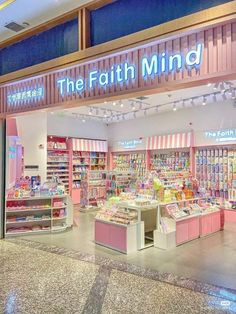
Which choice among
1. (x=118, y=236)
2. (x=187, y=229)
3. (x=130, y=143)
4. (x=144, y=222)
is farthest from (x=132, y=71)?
(x=130, y=143)

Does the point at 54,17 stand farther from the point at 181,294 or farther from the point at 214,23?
the point at 181,294

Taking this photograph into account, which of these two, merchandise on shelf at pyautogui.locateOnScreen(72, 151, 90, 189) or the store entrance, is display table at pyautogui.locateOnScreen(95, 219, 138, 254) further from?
merchandise on shelf at pyautogui.locateOnScreen(72, 151, 90, 189)

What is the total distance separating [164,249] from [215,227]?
2.25m

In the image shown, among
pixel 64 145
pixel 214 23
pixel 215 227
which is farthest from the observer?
pixel 64 145

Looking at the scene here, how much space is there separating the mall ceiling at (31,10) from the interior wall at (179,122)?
6.93 m

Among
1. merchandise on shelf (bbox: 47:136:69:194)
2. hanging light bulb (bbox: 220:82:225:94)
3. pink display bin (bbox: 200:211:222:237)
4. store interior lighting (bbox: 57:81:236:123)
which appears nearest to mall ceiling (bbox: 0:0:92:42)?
store interior lighting (bbox: 57:81:236:123)

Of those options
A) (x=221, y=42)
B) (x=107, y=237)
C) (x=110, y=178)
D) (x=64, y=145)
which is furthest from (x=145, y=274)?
(x=64, y=145)

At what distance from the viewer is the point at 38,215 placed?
762cm

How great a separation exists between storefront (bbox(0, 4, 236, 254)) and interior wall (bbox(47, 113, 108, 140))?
0.05 meters

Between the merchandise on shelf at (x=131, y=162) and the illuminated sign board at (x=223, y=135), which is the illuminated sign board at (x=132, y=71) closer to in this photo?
the illuminated sign board at (x=223, y=135)

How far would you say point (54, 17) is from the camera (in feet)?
15.1

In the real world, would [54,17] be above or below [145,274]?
above

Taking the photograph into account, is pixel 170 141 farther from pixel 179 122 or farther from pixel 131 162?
pixel 131 162

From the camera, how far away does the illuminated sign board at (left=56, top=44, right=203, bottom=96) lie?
136 inches
